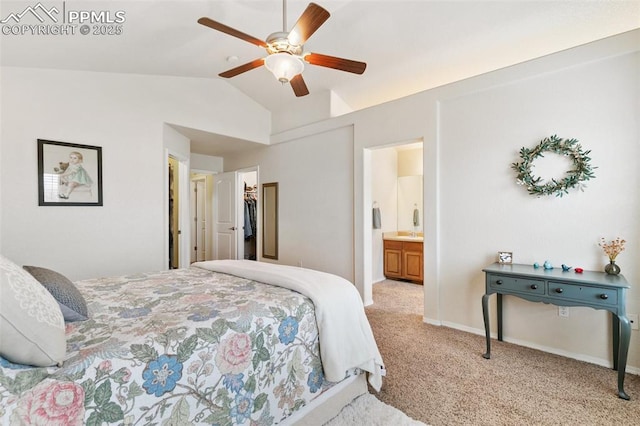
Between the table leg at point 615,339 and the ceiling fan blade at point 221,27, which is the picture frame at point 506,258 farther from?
the ceiling fan blade at point 221,27

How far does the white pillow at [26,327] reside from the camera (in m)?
0.91

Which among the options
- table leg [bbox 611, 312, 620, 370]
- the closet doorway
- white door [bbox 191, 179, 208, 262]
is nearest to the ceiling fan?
table leg [bbox 611, 312, 620, 370]

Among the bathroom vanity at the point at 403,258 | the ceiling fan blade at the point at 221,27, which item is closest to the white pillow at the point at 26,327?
the ceiling fan blade at the point at 221,27

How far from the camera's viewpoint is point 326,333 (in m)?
1.68

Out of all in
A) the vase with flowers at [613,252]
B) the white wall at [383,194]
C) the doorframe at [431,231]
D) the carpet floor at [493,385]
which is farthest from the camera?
the white wall at [383,194]

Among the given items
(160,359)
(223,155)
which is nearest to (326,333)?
(160,359)

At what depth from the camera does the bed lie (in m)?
0.94

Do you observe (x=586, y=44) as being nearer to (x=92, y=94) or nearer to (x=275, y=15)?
(x=275, y=15)

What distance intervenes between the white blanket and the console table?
129 cm

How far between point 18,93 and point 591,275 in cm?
528

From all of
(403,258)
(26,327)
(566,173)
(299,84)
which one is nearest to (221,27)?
(299,84)

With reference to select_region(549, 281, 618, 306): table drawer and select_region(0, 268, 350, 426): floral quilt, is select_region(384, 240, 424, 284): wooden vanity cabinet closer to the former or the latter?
select_region(549, 281, 618, 306): table drawer

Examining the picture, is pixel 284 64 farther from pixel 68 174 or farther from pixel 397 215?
pixel 397 215

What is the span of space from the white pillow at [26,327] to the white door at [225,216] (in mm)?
4810
